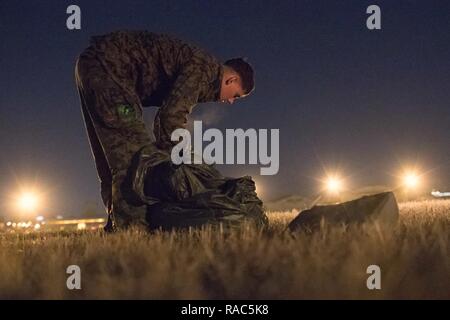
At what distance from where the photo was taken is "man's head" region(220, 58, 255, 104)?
6285 millimetres

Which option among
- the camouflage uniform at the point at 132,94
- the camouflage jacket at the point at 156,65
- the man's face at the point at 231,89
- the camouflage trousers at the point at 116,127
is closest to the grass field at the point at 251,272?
the camouflage trousers at the point at 116,127

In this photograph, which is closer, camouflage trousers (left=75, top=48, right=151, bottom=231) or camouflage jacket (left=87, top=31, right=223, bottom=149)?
camouflage trousers (left=75, top=48, right=151, bottom=231)

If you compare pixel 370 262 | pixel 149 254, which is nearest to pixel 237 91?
pixel 149 254

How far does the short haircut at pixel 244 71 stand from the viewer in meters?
6.29

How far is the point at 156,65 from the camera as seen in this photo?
6215mm

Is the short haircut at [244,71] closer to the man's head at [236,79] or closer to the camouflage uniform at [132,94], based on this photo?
the man's head at [236,79]

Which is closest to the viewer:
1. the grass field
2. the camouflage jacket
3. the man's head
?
the grass field

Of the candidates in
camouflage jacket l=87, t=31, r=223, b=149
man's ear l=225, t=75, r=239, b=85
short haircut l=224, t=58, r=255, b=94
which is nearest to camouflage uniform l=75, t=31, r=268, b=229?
camouflage jacket l=87, t=31, r=223, b=149

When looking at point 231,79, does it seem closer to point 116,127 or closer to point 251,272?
point 116,127

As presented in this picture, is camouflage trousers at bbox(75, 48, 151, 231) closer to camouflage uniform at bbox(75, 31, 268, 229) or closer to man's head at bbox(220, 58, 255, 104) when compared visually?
camouflage uniform at bbox(75, 31, 268, 229)

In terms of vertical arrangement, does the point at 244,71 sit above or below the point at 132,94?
above

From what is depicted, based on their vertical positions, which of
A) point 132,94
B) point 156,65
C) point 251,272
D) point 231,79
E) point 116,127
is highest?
point 156,65

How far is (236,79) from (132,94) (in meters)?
1.25

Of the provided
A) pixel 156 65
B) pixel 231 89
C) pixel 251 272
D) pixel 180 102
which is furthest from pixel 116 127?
pixel 251 272
